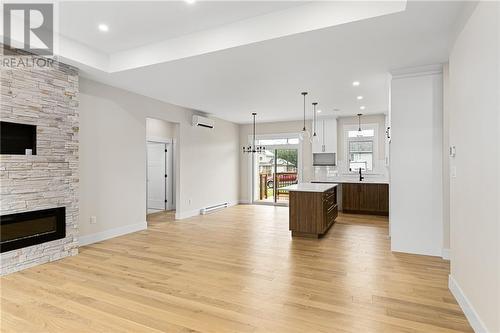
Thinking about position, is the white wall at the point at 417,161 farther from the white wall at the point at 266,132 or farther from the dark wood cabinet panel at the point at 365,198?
the white wall at the point at 266,132

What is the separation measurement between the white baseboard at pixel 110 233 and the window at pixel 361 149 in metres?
6.05

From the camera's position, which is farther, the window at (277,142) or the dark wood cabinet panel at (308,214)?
the window at (277,142)

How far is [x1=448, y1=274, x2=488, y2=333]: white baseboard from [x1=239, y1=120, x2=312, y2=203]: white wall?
5986 millimetres

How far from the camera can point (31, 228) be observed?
12.1 ft

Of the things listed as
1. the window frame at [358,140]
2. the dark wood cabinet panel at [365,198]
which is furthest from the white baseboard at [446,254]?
the window frame at [358,140]

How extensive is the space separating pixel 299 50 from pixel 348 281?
2.87m

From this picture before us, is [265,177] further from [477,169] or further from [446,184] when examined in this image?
[477,169]

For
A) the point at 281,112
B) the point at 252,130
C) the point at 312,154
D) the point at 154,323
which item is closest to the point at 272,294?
the point at 154,323

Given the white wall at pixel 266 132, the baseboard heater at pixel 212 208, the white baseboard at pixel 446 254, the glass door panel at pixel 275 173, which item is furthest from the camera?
the glass door panel at pixel 275 173

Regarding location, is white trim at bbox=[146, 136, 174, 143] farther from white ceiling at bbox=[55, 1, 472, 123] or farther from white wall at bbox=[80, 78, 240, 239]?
white ceiling at bbox=[55, 1, 472, 123]

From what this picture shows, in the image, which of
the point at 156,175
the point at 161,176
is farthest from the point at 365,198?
the point at 156,175

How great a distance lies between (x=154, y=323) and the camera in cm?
231

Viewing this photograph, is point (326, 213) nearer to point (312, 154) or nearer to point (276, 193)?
point (312, 154)

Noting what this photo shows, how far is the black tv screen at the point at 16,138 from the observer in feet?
11.7
